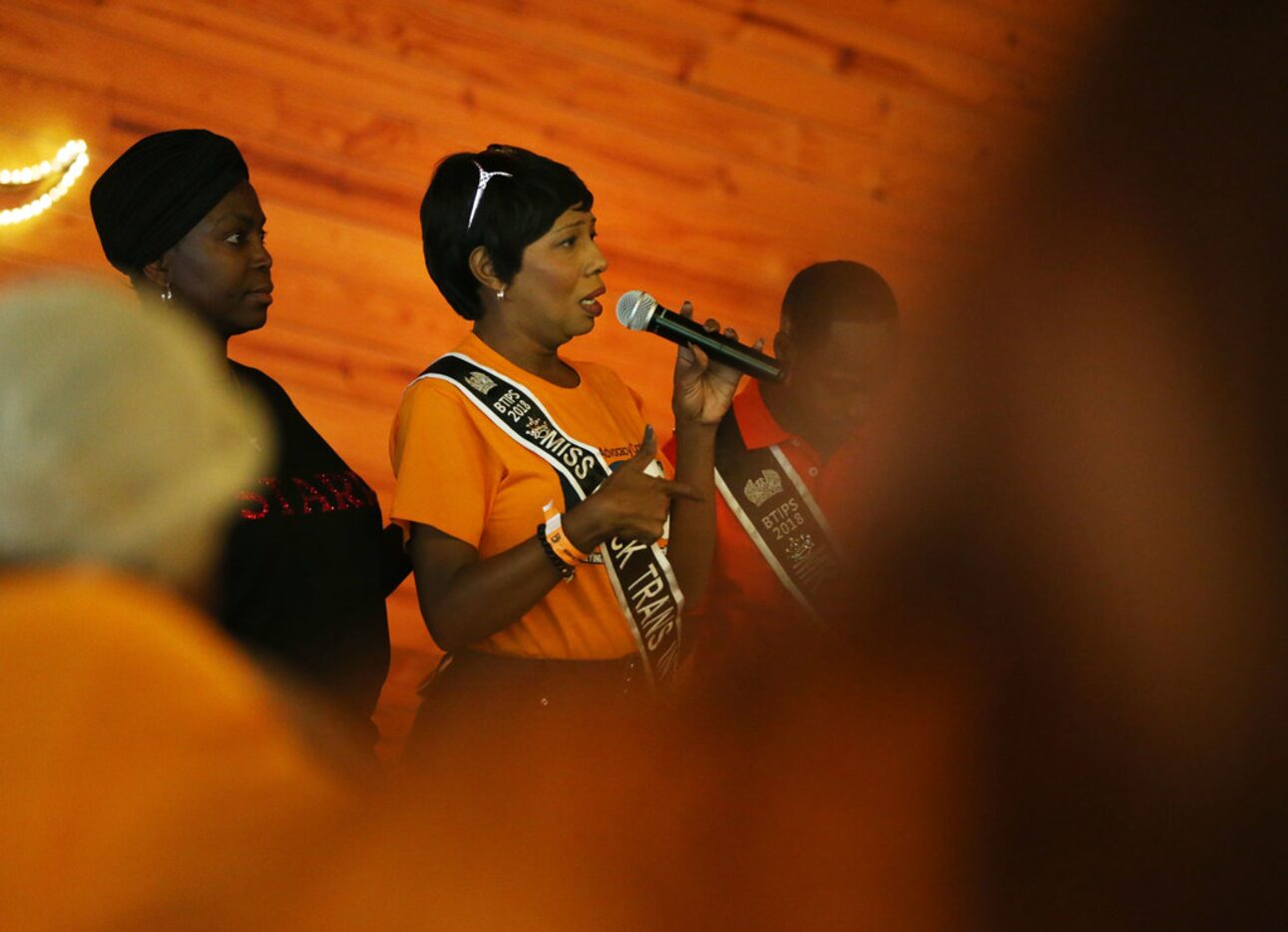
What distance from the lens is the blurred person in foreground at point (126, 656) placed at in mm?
1037

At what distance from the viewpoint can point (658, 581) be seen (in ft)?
4.17

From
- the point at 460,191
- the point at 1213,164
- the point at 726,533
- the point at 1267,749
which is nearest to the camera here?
the point at 460,191

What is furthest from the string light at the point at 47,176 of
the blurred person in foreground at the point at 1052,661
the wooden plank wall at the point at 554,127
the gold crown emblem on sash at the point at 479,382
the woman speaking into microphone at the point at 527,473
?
the blurred person in foreground at the point at 1052,661

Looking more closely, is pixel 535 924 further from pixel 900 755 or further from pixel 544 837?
pixel 900 755

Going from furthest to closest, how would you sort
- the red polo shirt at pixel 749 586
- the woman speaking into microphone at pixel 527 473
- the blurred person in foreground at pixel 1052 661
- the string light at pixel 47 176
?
the string light at pixel 47 176, the red polo shirt at pixel 749 586, the blurred person in foreground at pixel 1052 661, the woman speaking into microphone at pixel 527 473

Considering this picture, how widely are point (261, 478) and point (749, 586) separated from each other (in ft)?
1.90

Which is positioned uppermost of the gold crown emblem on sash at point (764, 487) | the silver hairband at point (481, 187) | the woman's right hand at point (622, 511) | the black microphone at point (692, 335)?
the silver hairband at point (481, 187)

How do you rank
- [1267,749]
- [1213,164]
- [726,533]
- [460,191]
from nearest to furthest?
[460,191] < [726,533] < [1267,749] < [1213,164]

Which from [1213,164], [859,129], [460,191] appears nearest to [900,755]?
[460,191]

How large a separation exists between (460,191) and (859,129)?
1.45m

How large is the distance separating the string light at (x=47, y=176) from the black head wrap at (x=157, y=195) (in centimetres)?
91

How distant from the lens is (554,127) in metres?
2.32

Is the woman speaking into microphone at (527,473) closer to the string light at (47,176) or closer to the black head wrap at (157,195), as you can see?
the black head wrap at (157,195)

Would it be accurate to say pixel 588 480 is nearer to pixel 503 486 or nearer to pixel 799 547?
pixel 503 486
